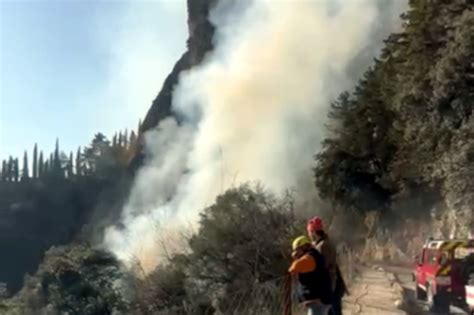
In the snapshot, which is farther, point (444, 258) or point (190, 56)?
point (190, 56)

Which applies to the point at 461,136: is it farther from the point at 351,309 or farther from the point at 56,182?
the point at 56,182

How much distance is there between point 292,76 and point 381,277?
132 feet

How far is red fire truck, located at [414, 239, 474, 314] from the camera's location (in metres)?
15.9

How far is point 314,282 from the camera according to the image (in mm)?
9023

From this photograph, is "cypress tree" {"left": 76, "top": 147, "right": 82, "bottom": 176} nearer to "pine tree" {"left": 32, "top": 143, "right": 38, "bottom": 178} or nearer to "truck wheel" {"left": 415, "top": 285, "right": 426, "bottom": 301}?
"pine tree" {"left": 32, "top": 143, "right": 38, "bottom": 178}

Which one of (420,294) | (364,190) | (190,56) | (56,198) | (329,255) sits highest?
(190,56)

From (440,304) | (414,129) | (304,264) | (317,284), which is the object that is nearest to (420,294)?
(440,304)

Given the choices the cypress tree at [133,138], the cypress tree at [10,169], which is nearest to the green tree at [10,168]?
the cypress tree at [10,169]

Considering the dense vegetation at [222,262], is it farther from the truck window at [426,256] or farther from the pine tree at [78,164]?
the pine tree at [78,164]

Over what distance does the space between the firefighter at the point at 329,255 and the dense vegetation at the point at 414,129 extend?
12.6 meters

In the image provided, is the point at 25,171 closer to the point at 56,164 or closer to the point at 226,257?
the point at 56,164

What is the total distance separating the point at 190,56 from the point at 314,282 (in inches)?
3660

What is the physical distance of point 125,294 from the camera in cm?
3052

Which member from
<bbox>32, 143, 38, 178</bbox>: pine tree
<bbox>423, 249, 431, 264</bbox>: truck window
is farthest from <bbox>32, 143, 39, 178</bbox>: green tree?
<bbox>423, 249, 431, 264</bbox>: truck window
